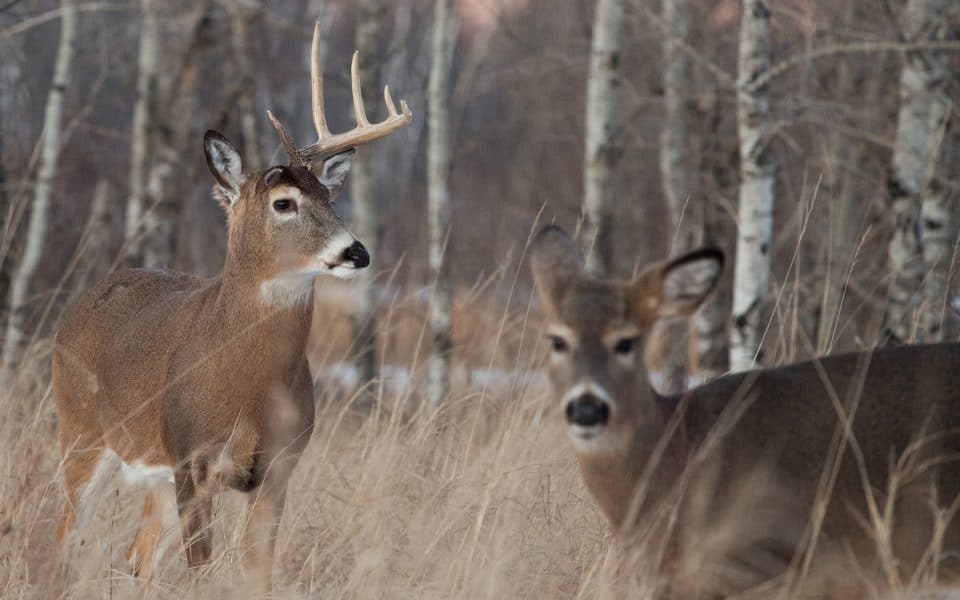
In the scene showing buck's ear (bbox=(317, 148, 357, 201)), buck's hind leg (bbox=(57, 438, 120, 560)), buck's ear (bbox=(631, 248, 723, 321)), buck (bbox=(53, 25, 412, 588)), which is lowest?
buck's hind leg (bbox=(57, 438, 120, 560))

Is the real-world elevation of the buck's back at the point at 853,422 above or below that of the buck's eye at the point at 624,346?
below

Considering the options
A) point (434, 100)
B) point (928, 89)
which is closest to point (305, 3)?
point (434, 100)

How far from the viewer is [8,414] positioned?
518cm

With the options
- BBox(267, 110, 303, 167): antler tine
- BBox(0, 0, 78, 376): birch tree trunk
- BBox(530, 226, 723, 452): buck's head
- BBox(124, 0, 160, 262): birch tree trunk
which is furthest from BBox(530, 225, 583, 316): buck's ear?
BBox(124, 0, 160, 262): birch tree trunk

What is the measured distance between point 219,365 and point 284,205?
2.12 feet

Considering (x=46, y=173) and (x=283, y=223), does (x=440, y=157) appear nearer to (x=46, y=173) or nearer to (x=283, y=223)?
(x=46, y=173)

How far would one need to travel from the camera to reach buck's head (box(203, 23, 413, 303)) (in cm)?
476

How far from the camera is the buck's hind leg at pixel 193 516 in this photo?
445 centimetres

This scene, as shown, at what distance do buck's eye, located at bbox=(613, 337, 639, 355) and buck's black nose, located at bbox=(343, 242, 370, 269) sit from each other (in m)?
1.52

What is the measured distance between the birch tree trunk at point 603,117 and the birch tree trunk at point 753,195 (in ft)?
6.08

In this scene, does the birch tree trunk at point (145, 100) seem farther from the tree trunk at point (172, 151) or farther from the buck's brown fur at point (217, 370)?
the buck's brown fur at point (217, 370)

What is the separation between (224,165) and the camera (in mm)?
5082

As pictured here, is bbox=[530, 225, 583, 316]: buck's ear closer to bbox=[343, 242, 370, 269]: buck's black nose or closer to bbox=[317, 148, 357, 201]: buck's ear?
bbox=[343, 242, 370, 269]: buck's black nose

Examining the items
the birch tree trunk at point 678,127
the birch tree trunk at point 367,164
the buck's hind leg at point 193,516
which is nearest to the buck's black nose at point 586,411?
the buck's hind leg at point 193,516
